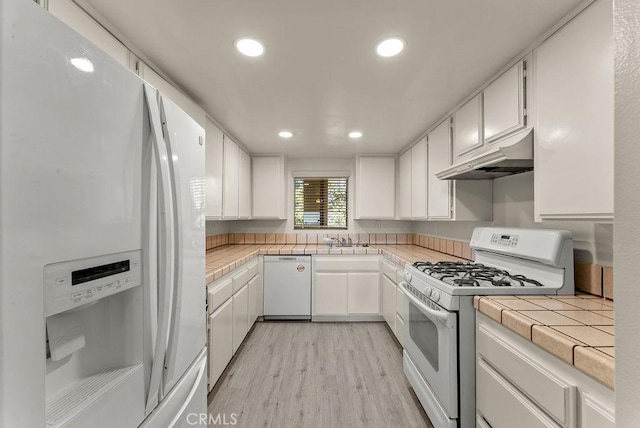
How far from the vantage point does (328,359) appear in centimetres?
247

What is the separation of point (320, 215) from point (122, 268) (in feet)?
11.6

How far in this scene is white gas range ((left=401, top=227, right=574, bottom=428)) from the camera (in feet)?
4.60

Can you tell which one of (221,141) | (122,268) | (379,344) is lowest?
(379,344)

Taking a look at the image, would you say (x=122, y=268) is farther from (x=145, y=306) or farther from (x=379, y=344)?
(x=379, y=344)

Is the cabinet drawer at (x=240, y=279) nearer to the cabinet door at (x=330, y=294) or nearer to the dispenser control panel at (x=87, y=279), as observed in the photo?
the cabinet door at (x=330, y=294)

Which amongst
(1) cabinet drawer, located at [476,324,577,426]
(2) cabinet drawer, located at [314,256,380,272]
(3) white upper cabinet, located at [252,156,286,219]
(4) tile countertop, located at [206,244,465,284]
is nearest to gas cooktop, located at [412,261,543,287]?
(1) cabinet drawer, located at [476,324,577,426]

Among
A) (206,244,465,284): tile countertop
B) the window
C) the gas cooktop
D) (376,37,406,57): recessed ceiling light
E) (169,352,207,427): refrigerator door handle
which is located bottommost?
(169,352,207,427): refrigerator door handle

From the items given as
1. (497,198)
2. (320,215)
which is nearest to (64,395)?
(497,198)

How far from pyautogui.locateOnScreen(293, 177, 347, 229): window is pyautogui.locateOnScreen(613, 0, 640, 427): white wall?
3.74 meters

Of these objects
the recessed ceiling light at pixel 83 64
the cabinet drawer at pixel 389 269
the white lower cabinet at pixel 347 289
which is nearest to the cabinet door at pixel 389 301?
the cabinet drawer at pixel 389 269

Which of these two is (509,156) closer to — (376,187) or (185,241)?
(185,241)

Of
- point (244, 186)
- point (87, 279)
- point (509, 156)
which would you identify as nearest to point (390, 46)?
point (509, 156)

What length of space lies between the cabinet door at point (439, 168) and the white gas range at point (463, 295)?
610 millimetres

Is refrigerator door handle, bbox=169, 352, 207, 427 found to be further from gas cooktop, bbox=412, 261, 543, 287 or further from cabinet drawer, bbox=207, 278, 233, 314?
gas cooktop, bbox=412, 261, 543, 287
